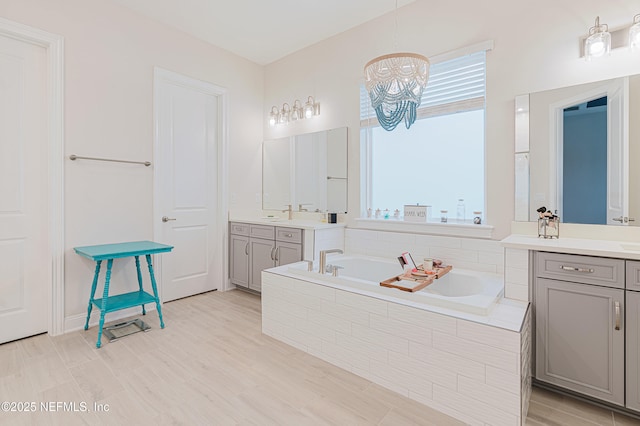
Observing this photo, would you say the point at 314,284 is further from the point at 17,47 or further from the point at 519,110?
the point at 17,47

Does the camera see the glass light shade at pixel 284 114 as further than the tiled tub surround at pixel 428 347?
Yes

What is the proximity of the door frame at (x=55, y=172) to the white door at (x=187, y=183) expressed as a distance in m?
0.80

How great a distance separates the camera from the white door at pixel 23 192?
253 centimetres

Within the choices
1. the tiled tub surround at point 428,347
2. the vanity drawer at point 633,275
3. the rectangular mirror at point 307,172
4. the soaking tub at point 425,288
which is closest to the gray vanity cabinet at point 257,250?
the soaking tub at point 425,288

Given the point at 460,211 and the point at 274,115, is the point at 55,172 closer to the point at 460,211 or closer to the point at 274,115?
the point at 274,115

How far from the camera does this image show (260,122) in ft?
14.4

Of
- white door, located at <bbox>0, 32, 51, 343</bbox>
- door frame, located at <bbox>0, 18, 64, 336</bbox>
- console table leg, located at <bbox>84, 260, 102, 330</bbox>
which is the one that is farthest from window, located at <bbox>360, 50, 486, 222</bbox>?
white door, located at <bbox>0, 32, 51, 343</bbox>

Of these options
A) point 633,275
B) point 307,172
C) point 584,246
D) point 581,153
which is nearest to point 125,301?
point 307,172

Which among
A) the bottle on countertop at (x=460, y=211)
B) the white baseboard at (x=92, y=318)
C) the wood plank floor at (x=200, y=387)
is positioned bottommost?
the wood plank floor at (x=200, y=387)

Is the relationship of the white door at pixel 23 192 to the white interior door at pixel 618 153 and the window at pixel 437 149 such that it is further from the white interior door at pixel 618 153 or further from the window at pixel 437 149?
the white interior door at pixel 618 153

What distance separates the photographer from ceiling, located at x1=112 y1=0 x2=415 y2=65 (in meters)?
3.00

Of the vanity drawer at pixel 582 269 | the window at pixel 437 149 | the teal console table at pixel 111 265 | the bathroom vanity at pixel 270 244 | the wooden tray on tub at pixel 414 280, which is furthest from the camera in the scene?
the bathroom vanity at pixel 270 244

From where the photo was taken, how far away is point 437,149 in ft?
9.84

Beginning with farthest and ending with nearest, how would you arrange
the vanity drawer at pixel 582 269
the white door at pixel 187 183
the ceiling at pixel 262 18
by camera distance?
the white door at pixel 187 183, the ceiling at pixel 262 18, the vanity drawer at pixel 582 269
